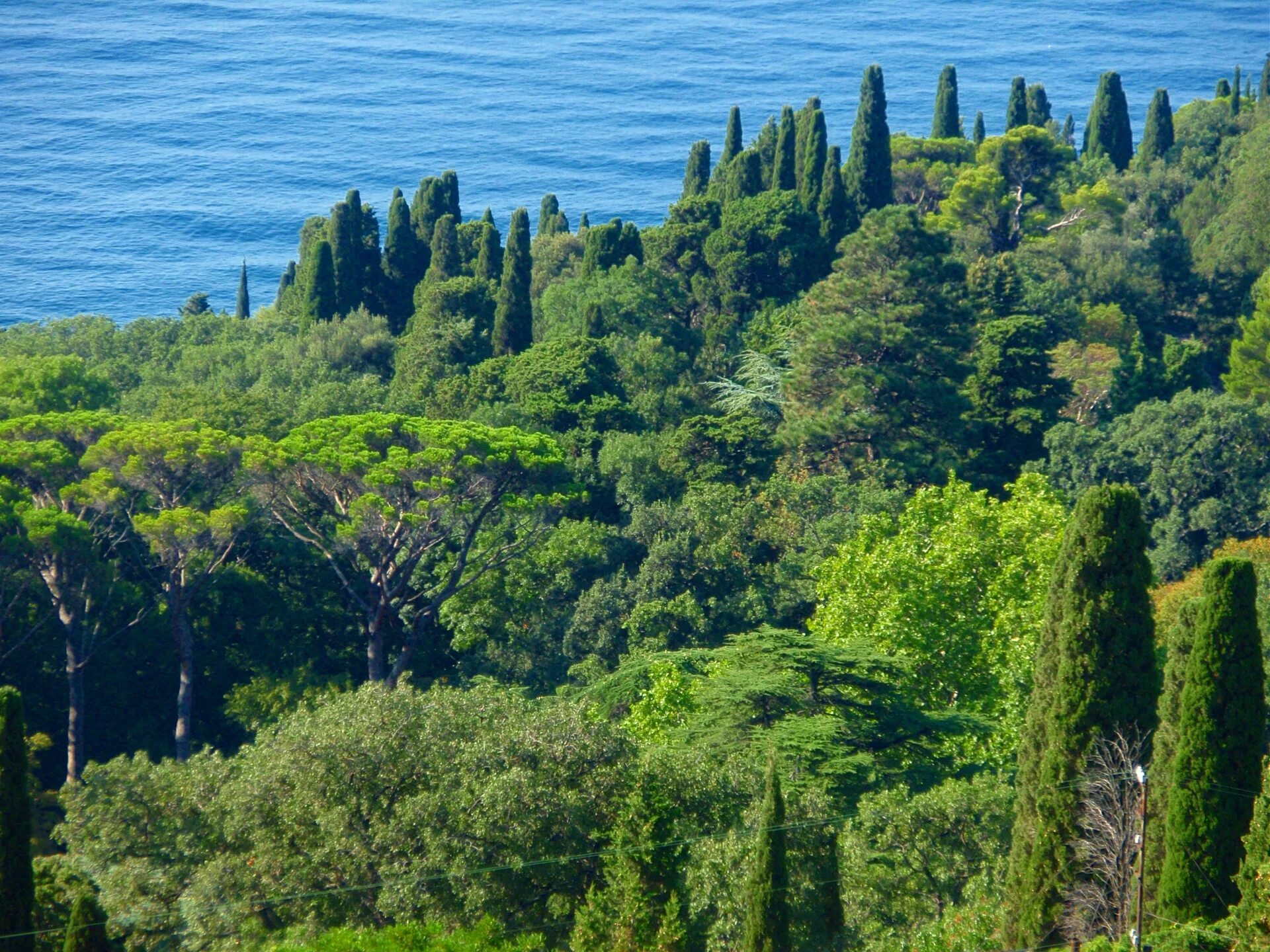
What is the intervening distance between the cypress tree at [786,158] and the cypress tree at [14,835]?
58232mm

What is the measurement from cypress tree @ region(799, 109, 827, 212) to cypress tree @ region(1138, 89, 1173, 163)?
28149 mm

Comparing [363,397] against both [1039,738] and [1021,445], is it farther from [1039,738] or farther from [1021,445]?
[1039,738]

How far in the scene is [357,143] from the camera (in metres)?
178

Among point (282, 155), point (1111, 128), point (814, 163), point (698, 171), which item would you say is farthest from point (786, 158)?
point (282, 155)

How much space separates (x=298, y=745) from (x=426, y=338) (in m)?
39.5

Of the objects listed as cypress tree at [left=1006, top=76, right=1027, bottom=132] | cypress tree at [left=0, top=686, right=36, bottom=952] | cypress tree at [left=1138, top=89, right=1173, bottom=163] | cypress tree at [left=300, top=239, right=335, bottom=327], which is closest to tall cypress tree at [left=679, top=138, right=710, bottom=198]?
cypress tree at [left=1006, top=76, right=1027, bottom=132]

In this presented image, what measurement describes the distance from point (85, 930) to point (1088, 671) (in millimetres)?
14313

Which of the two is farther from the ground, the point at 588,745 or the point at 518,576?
the point at 588,745

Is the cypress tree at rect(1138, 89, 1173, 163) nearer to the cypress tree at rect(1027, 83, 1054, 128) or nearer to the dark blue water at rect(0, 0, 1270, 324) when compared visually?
the cypress tree at rect(1027, 83, 1054, 128)

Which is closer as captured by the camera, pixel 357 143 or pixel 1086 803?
pixel 1086 803

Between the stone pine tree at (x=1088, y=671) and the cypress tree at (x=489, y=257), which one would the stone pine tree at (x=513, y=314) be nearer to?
the cypress tree at (x=489, y=257)

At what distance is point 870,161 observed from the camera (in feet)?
254

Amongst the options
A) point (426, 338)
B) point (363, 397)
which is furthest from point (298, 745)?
point (426, 338)

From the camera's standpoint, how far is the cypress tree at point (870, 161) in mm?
77062
